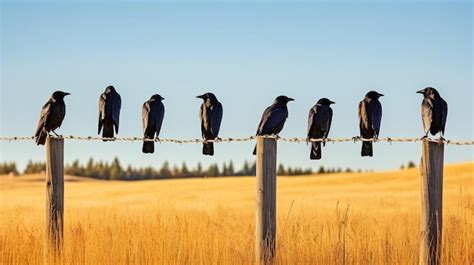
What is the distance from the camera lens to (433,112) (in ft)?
32.7

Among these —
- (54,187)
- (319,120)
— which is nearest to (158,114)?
(54,187)

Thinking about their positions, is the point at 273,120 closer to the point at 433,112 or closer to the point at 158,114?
the point at 158,114

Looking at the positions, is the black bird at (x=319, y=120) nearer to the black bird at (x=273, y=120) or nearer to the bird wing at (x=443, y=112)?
the black bird at (x=273, y=120)

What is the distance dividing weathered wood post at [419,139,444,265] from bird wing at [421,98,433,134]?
239cm

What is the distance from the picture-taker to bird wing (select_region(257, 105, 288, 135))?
35.3ft

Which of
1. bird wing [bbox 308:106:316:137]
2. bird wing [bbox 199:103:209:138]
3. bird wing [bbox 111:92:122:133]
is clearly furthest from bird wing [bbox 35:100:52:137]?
bird wing [bbox 308:106:316:137]

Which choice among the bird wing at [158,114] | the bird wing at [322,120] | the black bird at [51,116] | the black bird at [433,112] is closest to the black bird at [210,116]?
the bird wing at [158,114]

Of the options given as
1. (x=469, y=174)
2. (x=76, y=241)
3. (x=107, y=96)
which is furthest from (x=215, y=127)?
(x=469, y=174)

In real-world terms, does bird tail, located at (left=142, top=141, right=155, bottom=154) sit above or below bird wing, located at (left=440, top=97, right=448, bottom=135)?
below

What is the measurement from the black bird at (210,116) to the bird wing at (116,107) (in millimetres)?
1166

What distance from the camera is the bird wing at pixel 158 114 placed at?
1160 centimetres

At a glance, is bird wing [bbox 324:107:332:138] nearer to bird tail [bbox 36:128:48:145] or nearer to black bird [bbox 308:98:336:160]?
black bird [bbox 308:98:336:160]

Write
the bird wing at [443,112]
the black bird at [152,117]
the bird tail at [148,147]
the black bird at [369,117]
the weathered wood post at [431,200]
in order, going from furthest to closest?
the black bird at [152,117]
the bird tail at [148,147]
the black bird at [369,117]
the bird wing at [443,112]
the weathered wood post at [431,200]

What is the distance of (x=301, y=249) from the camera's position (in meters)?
9.78
